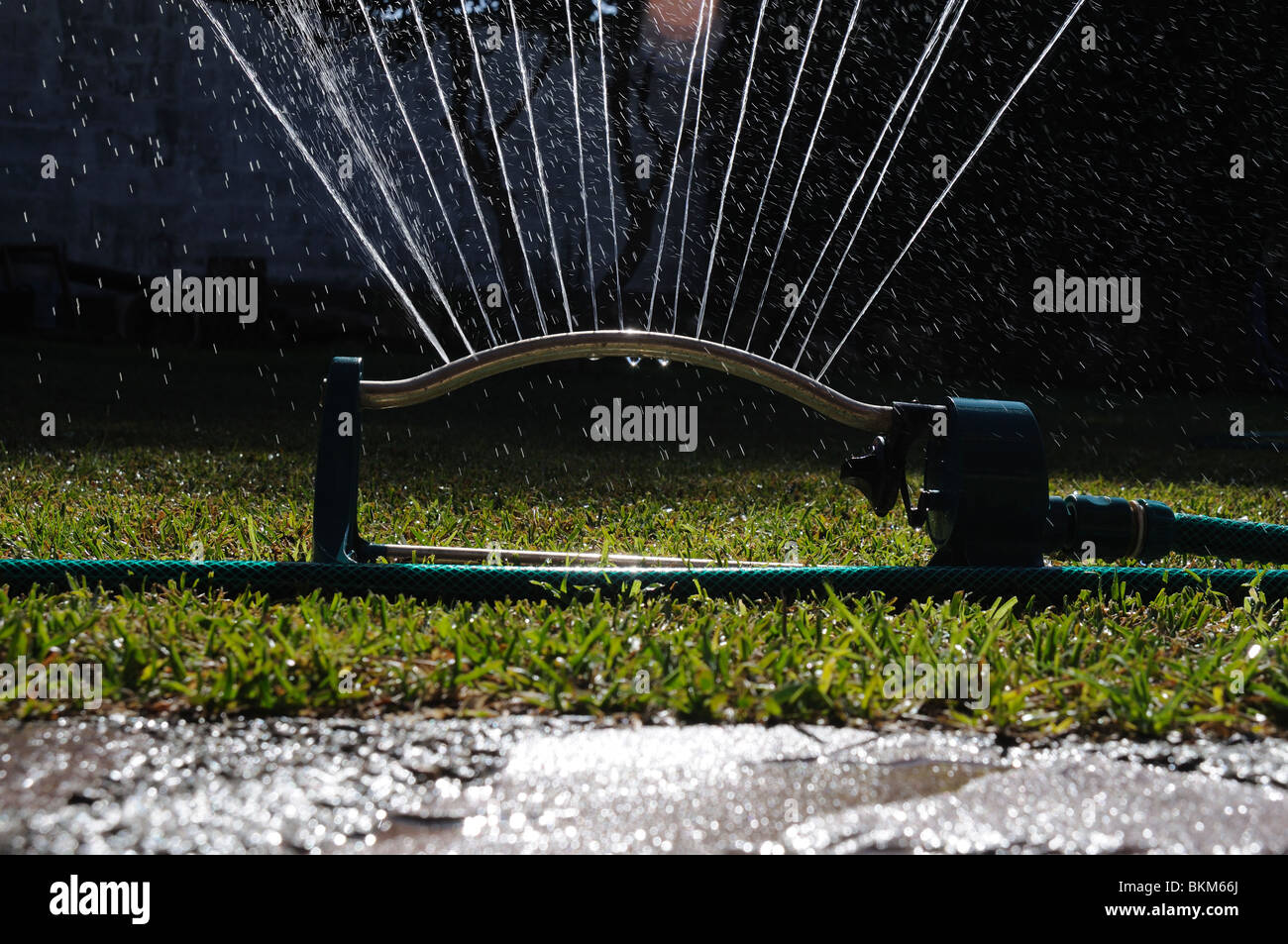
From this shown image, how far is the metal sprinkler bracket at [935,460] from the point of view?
6.29 ft

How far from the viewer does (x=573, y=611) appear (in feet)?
5.78

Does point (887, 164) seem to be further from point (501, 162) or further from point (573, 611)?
point (573, 611)

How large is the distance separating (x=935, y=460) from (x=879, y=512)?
0.49 ft

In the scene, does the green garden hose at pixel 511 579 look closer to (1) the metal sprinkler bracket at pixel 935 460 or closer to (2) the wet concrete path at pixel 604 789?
(1) the metal sprinkler bracket at pixel 935 460

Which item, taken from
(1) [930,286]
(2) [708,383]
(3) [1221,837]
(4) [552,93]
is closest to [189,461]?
(3) [1221,837]

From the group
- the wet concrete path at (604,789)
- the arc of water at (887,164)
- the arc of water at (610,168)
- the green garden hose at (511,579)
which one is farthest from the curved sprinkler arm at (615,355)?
the arc of water at (887,164)

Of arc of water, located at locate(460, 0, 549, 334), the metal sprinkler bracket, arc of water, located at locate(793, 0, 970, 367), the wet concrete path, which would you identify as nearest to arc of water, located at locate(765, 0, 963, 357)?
arc of water, located at locate(793, 0, 970, 367)

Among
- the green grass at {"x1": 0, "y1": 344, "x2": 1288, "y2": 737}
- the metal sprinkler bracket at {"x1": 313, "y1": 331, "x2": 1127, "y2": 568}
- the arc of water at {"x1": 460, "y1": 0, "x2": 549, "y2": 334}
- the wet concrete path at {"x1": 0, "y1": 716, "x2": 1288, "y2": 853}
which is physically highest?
the arc of water at {"x1": 460, "y1": 0, "x2": 549, "y2": 334}

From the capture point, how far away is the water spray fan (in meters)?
1.86

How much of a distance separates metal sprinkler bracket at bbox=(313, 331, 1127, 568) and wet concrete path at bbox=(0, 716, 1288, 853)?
0.69 m

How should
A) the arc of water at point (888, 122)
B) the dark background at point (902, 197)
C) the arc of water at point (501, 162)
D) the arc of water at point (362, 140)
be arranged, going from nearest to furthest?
the arc of water at point (501, 162) < the arc of water at point (888, 122) < the dark background at point (902, 197) < the arc of water at point (362, 140)

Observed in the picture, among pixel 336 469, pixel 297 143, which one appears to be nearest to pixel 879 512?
pixel 336 469

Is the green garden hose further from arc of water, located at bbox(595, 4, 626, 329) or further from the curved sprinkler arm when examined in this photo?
arc of water, located at bbox(595, 4, 626, 329)
